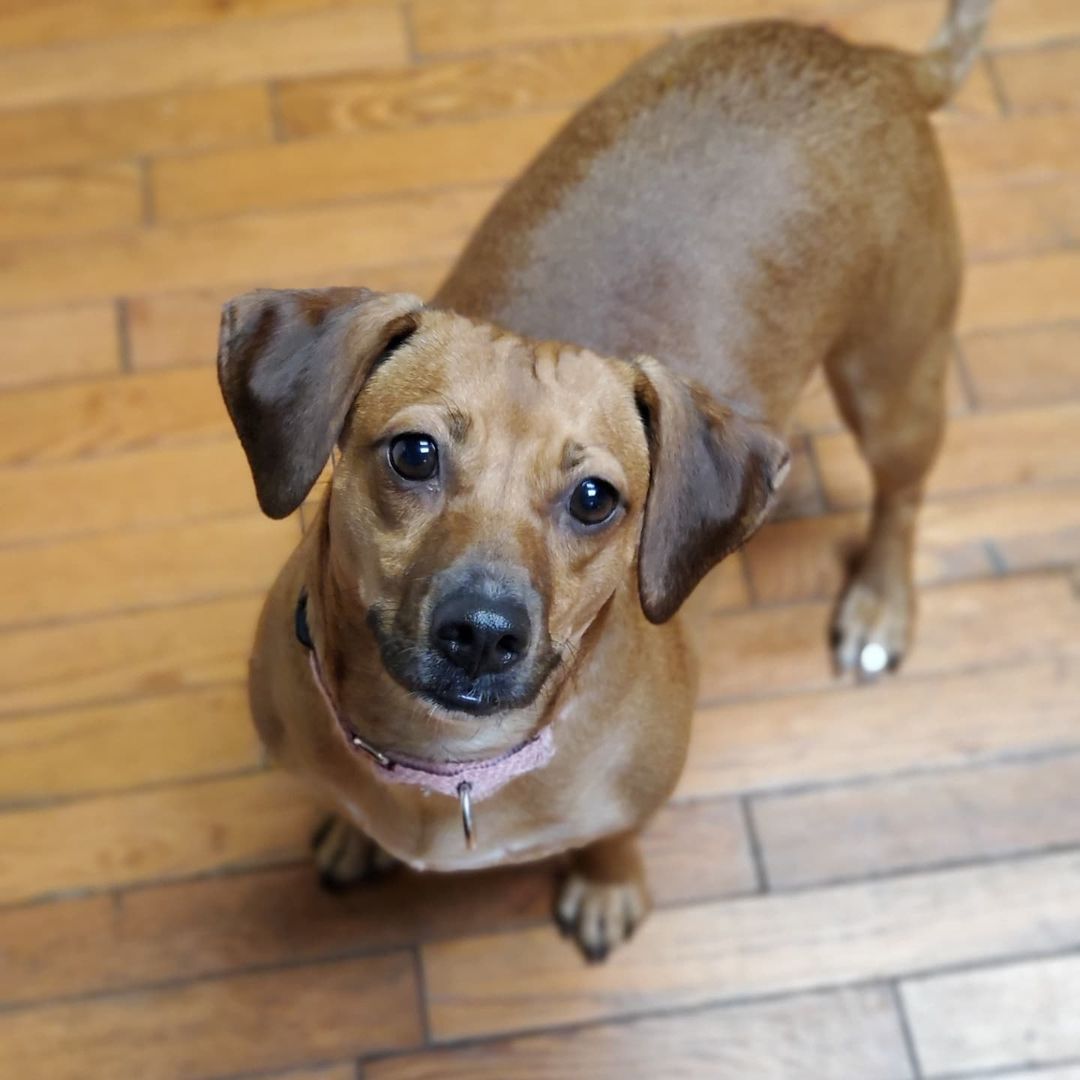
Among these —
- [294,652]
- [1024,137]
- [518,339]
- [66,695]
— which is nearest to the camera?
[518,339]

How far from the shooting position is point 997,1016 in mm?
2914

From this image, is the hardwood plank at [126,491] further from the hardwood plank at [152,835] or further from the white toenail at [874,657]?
the white toenail at [874,657]

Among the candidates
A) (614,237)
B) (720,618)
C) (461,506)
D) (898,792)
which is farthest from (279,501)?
(898,792)

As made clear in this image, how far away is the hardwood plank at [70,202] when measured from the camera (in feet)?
11.9

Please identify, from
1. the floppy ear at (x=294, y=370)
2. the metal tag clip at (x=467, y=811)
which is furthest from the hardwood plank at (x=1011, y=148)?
the metal tag clip at (x=467, y=811)

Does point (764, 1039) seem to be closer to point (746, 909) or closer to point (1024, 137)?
point (746, 909)

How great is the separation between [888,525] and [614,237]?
42.8 inches

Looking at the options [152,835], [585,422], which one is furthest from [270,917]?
[585,422]

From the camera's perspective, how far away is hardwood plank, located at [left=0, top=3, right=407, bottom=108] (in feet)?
12.5

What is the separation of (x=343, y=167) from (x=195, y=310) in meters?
0.54

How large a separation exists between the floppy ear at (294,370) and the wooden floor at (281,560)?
1196 mm

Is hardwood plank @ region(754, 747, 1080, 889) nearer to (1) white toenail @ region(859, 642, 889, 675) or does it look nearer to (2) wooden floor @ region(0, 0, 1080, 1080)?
(2) wooden floor @ region(0, 0, 1080, 1080)

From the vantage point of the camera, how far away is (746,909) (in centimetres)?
300

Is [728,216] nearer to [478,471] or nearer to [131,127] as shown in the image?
[478,471]
